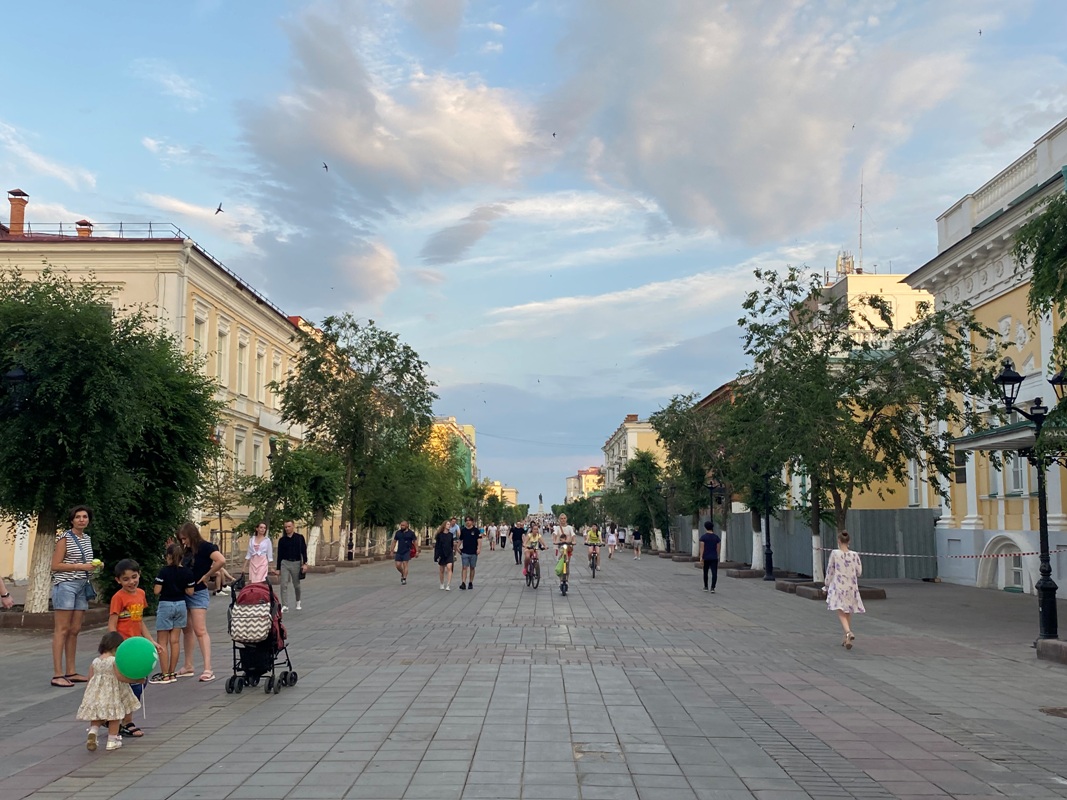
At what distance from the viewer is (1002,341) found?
25.9 meters

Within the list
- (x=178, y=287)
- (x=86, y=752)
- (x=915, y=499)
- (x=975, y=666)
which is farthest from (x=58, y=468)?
(x=915, y=499)

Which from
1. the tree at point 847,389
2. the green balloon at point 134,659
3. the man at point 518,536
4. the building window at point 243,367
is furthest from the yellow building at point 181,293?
the green balloon at point 134,659

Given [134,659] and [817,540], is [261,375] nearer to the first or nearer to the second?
[817,540]

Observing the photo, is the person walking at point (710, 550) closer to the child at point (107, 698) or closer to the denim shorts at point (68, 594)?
the denim shorts at point (68, 594)

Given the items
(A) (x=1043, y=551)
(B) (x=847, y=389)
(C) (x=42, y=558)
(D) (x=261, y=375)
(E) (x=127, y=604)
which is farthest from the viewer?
(D) (x=261, y=375)

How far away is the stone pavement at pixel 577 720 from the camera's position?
6.59 m

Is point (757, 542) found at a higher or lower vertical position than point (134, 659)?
higher

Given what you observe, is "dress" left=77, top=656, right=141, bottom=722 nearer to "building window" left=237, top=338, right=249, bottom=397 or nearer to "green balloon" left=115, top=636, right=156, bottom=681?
"green balloon" left=115, top=636, right=156, bottom=681

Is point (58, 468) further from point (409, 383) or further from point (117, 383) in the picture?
point (409, 383)

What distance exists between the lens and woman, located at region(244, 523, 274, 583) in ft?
50.3

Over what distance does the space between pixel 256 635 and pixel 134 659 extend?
2.29 meters

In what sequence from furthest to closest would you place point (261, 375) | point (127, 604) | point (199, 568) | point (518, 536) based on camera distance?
point (261, 375) < point (518, 536) < point (199, 568) < point (127, 604)

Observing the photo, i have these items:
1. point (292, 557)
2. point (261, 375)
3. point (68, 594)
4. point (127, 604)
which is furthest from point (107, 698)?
point (261, 375)

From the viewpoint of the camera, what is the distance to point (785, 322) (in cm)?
2497
